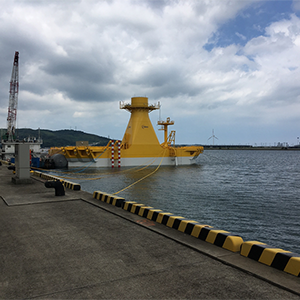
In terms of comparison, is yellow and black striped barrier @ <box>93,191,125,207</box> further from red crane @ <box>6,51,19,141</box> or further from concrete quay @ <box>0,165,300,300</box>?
red crane @ <box>6,51,19,141</box>

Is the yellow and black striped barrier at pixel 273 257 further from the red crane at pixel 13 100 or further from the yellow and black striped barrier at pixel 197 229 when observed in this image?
the red crane at pixel 13 100

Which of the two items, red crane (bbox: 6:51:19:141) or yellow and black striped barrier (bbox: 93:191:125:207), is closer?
yellow and black striped barrier (bbox: 93:191:125:207)

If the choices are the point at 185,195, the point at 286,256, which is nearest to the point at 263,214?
the point at 185,195

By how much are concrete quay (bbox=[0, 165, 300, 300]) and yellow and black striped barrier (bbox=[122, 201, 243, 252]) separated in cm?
15

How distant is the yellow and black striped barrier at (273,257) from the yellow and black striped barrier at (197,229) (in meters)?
0.29

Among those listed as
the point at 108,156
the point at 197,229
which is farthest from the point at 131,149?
the point at 197,229

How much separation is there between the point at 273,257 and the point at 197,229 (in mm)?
1855

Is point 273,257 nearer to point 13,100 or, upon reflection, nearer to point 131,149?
point 131,149

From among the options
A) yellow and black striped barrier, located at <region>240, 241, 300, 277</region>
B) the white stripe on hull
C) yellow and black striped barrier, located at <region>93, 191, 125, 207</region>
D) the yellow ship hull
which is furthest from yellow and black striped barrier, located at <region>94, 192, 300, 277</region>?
the white stripe on hull

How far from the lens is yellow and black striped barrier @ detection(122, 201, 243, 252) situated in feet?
17.6

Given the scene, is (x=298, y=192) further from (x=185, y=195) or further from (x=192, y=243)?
(x=192, y=243)

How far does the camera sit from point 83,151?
1625 inches

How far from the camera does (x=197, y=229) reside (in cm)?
613

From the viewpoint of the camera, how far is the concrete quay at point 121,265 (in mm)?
3740
